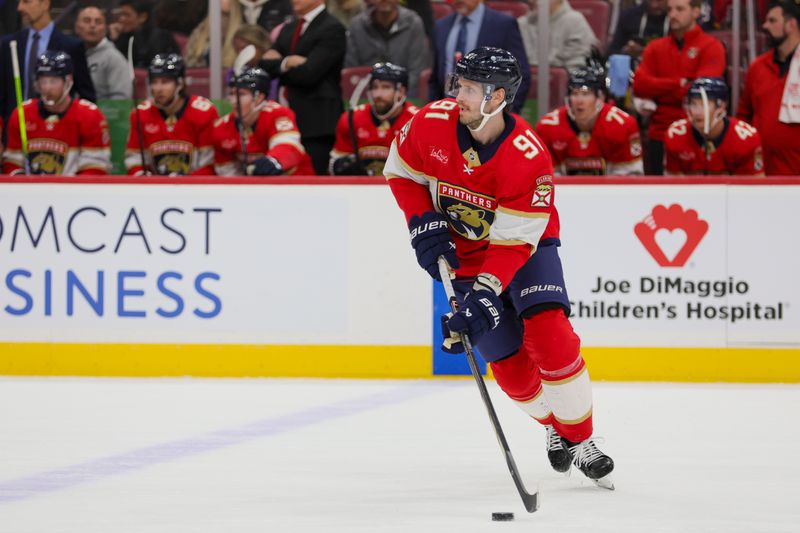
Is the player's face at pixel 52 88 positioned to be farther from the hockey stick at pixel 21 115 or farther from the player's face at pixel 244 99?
the player's face at pixel 244 99

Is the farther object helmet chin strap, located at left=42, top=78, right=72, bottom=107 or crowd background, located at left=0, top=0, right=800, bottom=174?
helmet chin strap, located at left=42, top=78, right=72, bottom=107

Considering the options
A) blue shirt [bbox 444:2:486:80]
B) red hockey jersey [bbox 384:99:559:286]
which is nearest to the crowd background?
blue shirt [bbox 444:2:486:80]

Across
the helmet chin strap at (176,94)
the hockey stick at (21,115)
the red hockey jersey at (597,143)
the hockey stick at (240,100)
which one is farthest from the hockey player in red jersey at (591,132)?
the hockey stick at (21,115)

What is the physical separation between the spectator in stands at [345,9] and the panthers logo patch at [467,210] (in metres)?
3.72

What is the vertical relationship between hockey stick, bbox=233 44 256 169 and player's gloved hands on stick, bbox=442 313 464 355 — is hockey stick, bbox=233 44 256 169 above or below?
above

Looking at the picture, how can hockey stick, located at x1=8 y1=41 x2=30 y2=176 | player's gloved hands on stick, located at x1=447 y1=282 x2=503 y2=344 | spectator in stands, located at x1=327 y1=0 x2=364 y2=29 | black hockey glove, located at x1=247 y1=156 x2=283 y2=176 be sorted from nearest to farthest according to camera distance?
player's gloved hands on stick, located at x1=447 y1=282 x2=503 y2=344, black hockey glove, located at x1=247 y1=156 x2=283 y2=176, hockey stick, located at x1=8 y1=41 x2=30 y2=176, spectator in stands, located at x1=327 y1=0 x2=364 y2=29

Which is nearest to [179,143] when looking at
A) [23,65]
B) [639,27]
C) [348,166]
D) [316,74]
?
[316,74]

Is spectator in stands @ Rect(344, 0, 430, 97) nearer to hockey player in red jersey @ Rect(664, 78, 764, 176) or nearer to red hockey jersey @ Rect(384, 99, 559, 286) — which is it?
hockey player in red jersey @ Rect(664, 78, 764, 176)

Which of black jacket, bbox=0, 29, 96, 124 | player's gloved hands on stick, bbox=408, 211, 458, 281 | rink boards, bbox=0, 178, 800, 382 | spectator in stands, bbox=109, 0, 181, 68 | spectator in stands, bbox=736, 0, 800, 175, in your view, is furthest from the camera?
spectator in stands, bbox=109, 0, 181, 68

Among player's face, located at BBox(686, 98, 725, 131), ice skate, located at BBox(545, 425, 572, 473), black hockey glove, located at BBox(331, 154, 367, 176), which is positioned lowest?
ice skate, located at BBox(545, 425, 572, 473)

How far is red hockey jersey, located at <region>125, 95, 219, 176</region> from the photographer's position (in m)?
6.84

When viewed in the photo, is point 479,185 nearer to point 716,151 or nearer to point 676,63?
point 716,151

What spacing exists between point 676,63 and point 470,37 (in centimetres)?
106

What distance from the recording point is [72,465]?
3830 millimetres
